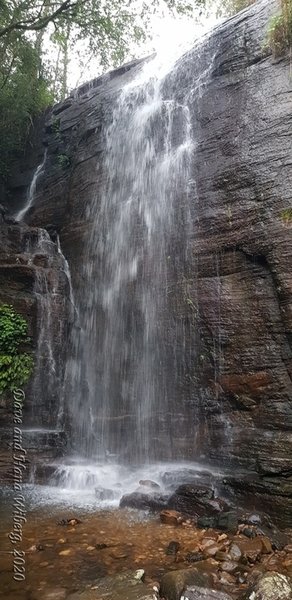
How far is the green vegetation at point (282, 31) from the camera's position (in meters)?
8.75

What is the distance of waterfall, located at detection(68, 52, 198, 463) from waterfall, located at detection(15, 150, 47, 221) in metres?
3.67

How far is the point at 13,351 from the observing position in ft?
30.9

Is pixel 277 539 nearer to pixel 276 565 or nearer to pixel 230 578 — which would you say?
pixel 276 565

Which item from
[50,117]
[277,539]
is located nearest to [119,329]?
[277,539]

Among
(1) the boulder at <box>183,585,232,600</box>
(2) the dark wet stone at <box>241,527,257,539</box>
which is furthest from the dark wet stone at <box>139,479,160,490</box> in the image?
(1) the boulder at <box>183,585,232,600</box>

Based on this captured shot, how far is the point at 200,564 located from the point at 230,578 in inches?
15.2

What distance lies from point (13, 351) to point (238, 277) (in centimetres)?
507

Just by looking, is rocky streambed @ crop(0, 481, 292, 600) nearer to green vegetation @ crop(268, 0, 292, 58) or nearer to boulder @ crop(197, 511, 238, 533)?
boulder @ crop(197, 511, 238, 533)

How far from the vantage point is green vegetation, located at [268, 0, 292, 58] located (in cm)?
875

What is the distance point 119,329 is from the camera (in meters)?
9.67

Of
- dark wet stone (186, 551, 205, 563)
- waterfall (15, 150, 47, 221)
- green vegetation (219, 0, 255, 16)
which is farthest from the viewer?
waterfall (15, 150, 47, 221)

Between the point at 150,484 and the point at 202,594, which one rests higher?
the point at 150,484

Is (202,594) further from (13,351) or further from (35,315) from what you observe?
(35,315)

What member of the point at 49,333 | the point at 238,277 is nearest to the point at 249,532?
the point at 238,277
